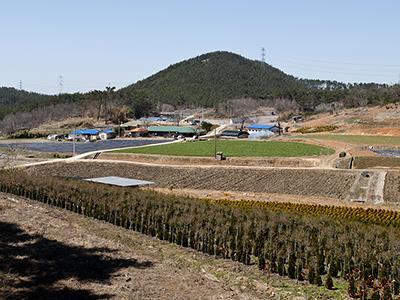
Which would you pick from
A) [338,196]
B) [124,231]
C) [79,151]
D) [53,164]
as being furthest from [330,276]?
[79,151]

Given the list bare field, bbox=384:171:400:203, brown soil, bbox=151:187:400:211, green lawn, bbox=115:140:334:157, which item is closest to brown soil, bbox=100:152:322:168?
green lawn, bbox=115:140:334:157

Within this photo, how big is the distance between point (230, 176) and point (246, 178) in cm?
182

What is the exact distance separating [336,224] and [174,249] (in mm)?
6691

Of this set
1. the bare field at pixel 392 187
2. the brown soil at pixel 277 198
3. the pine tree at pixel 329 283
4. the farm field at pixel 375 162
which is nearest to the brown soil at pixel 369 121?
the farm field at pixel 375 162

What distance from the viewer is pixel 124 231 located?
76.4ft

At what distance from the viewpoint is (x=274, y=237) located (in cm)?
1973

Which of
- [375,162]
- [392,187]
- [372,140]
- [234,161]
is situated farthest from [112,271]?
[372,140]

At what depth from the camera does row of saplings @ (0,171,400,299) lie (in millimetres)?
16484

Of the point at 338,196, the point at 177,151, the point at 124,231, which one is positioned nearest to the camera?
the point at 124,231

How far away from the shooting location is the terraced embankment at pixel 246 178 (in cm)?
3753

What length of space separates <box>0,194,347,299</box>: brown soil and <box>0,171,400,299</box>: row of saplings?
2.37 feet

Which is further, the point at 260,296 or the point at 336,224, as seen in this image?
the point at 336,224

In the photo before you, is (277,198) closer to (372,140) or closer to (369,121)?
(372,140)

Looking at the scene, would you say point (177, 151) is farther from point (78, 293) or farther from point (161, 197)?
point (78, 293)
